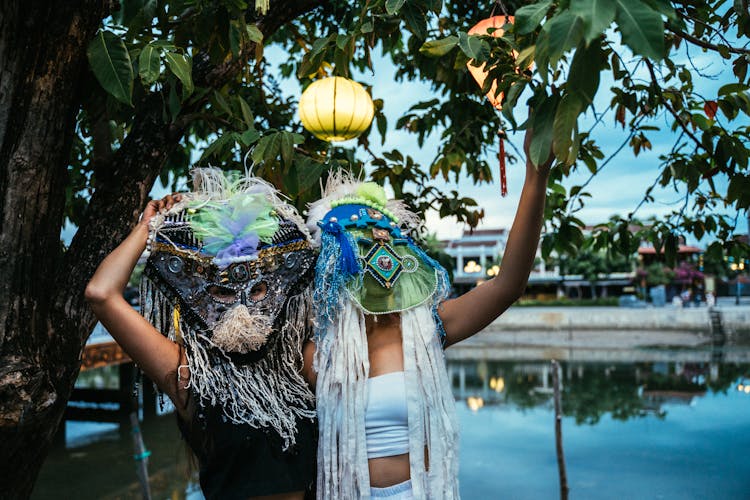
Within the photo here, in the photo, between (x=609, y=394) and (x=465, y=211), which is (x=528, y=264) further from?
(x=609, y=394)

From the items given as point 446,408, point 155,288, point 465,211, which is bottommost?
point 446,408

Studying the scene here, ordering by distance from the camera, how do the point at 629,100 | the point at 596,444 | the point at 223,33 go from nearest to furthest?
the point at 223,33 → the point at 629,100 → the point at 596,444

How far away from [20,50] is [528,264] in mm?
1343

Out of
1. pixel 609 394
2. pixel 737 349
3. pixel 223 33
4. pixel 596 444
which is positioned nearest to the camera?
pixel 223 33

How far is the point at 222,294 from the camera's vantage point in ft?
4.68

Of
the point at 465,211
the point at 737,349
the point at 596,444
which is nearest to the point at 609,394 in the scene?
the point at 596,444

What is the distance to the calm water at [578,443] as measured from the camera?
780 cm

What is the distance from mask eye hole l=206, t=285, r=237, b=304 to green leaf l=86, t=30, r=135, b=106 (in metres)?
0.49

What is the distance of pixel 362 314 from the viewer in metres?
1.48

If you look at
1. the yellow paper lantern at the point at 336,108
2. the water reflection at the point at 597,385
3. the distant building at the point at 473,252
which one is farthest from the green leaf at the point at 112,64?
the distant building at the point at 473,252

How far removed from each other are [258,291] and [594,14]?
36.9 inches

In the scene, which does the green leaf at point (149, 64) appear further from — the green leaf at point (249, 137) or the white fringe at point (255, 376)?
the white fringe at point (255, 376)

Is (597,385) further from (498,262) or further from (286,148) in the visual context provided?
(498,262)

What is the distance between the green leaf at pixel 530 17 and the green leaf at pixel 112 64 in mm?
908
